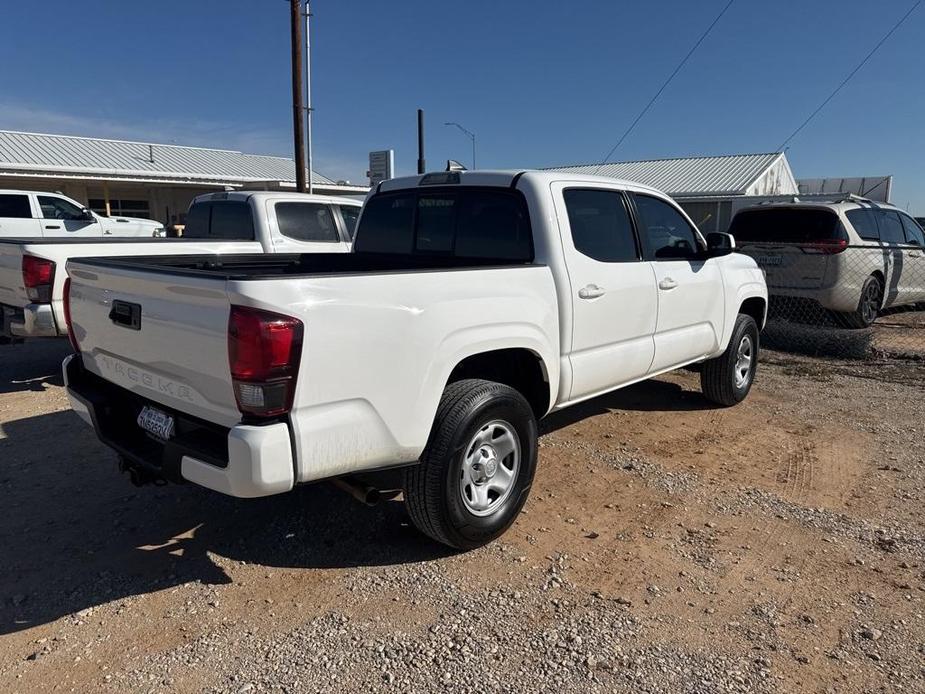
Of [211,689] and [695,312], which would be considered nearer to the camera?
[211,689]

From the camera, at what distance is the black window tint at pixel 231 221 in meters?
8.20

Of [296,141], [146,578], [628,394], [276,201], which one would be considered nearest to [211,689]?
[146,578]

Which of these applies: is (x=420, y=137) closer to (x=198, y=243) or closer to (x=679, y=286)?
(x=198, y=243)

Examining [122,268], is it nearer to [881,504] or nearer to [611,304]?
[611,304]

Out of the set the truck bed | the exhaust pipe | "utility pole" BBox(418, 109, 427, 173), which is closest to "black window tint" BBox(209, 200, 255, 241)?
the truck bed

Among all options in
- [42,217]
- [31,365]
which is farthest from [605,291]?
[42,217]

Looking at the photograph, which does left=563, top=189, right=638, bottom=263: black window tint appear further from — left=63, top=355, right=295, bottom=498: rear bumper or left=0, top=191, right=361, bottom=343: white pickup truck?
left=0, top=191, right=361, bottom=343: white pickup truck

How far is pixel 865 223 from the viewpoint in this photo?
Result: 975 cm

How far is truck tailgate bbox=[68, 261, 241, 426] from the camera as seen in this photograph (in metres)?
2.66

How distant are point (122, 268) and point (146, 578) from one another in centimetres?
150

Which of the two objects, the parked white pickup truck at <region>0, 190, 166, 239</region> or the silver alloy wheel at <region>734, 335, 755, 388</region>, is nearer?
the silver alloy wheel at <region>734, 335, 755, 388</region>

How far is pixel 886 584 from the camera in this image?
3.21 m

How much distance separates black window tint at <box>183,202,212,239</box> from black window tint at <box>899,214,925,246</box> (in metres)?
10.6

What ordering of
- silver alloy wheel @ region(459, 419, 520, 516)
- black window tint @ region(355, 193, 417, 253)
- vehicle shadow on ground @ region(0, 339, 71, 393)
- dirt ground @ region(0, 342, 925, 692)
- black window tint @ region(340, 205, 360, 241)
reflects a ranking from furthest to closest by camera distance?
black window tint @ region(340, 205, 360, 241)
vehicle shadow on ground @ region(0, 339, 71, 393)
black window tint @ region(355, 193, 417, 253)
silver alloy wheel @ region(459, 419, 520, 516)
dirt ground @ region(0, 342, 925, 692)
